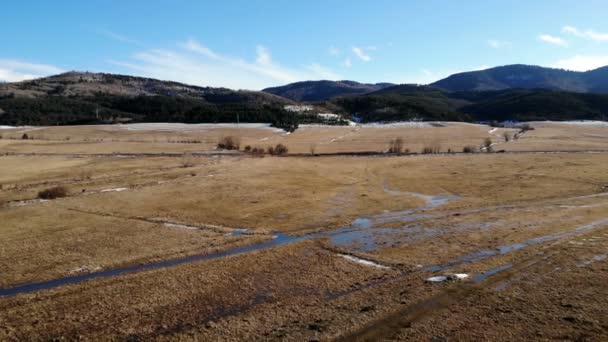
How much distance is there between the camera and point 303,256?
64.7 feet

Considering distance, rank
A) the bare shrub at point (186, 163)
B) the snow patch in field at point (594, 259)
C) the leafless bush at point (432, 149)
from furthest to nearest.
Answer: the leafless bush at point (432, 149)
the bare shrub at point (186, 163)
the snow patch in field at point (594, 259)

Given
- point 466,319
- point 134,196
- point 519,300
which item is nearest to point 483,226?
point 519,300

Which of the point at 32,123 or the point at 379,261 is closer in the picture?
the point at 379,261

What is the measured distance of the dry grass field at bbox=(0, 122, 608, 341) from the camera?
13.0 meters

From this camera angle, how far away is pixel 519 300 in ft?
47.0

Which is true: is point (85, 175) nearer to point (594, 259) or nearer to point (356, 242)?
point (356, 242)

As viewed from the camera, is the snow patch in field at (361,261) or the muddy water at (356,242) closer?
the muddy water at (356,242)

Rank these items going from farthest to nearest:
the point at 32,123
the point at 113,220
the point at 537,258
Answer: the point at 32,123
the point at 113,220
the point at 537,258

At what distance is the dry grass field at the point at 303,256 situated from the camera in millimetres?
13047

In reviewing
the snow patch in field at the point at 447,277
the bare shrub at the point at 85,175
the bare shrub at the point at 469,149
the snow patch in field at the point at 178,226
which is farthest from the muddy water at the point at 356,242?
the bare shrub at the point at 469,149

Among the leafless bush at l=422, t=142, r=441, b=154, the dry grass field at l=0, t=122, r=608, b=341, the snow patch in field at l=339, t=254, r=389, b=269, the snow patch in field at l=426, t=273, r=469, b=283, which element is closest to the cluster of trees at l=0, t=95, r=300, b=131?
the leafless bush at l=422, t=142, r=441, b=154

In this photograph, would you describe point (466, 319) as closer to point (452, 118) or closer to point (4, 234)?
point (4, 234)

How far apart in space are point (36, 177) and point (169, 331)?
128 feet

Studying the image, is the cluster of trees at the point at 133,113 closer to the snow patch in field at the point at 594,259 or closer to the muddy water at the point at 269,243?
the muddy water at the point at 269,243
